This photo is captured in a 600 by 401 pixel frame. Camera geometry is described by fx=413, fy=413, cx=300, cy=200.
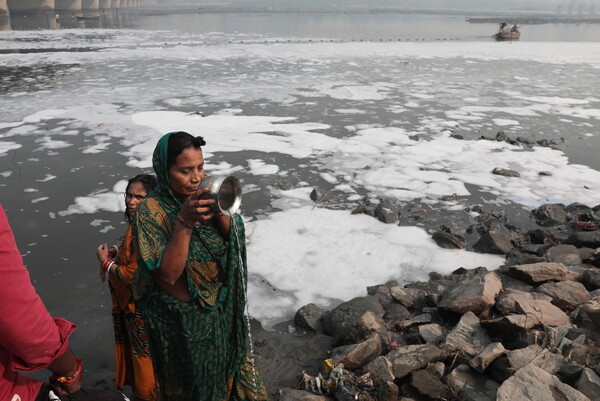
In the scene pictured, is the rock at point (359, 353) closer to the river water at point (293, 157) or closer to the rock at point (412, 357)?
the rock at point (412, 357)

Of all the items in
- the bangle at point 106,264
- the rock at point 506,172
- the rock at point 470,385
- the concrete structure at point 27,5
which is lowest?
the rock at point 470,385

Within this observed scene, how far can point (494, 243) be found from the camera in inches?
182

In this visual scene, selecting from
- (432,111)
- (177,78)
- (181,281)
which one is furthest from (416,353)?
(177,78)

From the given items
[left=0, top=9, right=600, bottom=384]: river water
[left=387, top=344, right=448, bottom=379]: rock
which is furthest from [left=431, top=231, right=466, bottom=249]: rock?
[left=387, top=344, right=448, bottom=379]: rock

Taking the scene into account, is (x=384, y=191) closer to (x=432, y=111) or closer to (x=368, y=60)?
(x=432, y=111)

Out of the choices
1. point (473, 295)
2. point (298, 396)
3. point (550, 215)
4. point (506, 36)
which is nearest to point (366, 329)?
point (298, 396)

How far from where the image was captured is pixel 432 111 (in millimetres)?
10945

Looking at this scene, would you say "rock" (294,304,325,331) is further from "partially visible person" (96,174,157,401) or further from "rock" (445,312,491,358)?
"partially visible person" (96,174,157,401)

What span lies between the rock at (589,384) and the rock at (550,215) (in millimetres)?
3552

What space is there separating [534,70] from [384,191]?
52.5ft

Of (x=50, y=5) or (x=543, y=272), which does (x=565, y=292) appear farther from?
(x=50, y=5)

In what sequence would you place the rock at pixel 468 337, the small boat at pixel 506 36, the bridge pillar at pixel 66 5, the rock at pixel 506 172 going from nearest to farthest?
the rock at pixel 468 337 → the rock at pixel 506 172 → the small boat at pixel 506 36 → the bridge pillar at pixel 66 5

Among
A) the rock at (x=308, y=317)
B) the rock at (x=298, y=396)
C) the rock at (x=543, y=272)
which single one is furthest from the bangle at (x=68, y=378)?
the rock at (x=543, y=272)

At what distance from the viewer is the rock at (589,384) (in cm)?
213
